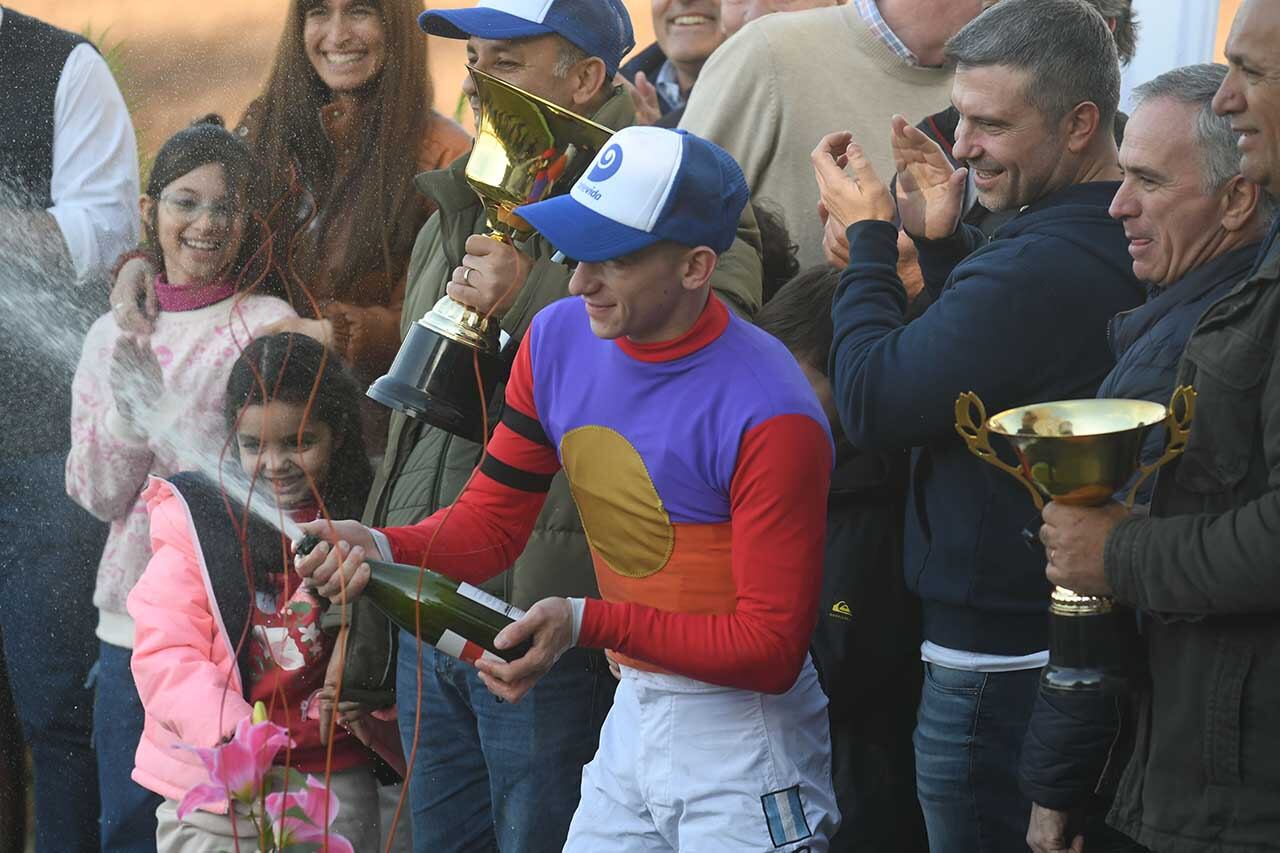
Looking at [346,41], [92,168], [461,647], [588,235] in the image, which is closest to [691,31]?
[346,41]

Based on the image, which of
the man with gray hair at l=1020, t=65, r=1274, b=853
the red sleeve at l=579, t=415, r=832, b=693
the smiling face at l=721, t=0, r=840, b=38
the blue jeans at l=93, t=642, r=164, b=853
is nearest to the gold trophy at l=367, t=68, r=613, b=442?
the red sleeve at l=579, t=415, r=832, b=693

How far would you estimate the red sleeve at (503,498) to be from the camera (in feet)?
9.18

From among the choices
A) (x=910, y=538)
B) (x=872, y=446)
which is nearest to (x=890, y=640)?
(x=910, y=538)

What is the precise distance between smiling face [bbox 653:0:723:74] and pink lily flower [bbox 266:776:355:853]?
2802 mm

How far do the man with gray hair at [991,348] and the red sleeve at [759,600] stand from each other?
0.34 meters

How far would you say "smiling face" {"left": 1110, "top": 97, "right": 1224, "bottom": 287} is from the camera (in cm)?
260

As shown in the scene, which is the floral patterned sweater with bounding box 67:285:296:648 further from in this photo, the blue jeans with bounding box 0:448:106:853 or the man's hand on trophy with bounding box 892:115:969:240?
the man's hand on trophy with bounding box 892:115:969:240

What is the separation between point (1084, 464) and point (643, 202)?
2.38 feet

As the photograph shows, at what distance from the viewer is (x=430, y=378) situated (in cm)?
305

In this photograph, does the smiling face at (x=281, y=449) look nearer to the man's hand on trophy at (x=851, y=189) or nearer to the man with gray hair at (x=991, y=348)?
the man's hand on trophy at (x=851, y=189)

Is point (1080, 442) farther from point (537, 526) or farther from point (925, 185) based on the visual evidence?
point (537, 526)

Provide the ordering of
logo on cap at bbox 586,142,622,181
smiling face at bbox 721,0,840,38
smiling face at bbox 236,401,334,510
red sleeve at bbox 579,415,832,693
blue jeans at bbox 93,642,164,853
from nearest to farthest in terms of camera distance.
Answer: red sleeve at bbox 579,415,832,693 → logo on cap at bbox 586,142,622,181 → smiling face at bbox 236,401,334,510 → blue jeans at bbox 93,642,164,853 → smiling face at bbox 721,0,840,38

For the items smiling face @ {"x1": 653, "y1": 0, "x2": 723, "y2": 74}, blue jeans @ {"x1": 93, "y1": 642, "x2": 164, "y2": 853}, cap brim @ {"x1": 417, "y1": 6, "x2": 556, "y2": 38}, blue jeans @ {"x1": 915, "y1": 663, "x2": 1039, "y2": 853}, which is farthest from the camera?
smiling face @ {"x1": 653, "y1": 0, "x2": 723, "y2": 74}

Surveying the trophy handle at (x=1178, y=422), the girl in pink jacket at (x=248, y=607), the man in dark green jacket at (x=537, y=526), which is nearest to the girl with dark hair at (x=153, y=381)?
the girl in pink jacket at (x=248, y=607)
